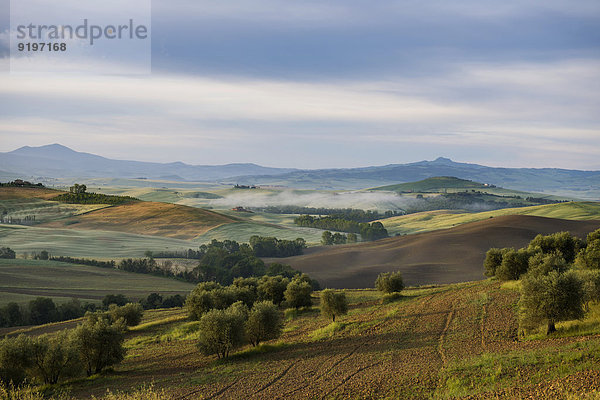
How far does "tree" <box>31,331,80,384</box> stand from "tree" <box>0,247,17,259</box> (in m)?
92.4

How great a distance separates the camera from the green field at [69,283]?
237ft

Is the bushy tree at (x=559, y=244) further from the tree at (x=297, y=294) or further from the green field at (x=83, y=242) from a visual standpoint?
the green field at (x=83, y=242)

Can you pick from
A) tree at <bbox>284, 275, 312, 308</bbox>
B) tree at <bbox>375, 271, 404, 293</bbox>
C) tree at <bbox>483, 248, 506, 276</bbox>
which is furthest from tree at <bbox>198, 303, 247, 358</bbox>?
tree at <bbox>483, 248, 506, 276</bbox>

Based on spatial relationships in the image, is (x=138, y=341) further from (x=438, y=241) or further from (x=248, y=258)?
(x=438, y=241)

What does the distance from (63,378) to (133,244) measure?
347ft

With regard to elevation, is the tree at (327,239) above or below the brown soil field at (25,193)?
below

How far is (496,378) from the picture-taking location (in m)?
19.7

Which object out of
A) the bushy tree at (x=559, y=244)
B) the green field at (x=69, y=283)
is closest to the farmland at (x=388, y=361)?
the bushy tree at (x=559, y=244)

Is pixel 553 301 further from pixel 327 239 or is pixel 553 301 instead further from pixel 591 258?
pixel 327 239

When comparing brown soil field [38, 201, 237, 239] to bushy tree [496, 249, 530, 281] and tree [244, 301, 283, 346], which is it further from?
tree [244, 301, 283, 346]

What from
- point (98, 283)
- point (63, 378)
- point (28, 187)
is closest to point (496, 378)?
point (63, 378)

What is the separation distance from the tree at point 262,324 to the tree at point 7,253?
9710cm

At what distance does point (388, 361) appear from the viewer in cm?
2611

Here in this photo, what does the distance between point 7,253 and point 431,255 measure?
10617cm
